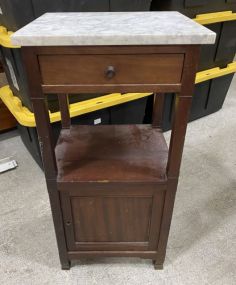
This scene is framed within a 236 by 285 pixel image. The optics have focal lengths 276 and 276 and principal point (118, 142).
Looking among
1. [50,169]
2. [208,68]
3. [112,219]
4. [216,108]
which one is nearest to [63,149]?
[50,169]

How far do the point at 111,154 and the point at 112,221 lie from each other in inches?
8.6

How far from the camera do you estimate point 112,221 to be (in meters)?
0.89

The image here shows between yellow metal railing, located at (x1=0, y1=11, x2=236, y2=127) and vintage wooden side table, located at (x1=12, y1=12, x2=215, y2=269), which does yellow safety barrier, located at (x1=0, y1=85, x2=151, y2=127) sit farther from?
vintage wooden side table, located at (x1=12, y1=12, x2=215, y2=269)

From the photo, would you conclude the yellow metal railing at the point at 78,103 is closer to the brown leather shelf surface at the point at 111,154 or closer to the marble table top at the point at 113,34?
the brown leather shelf surface at the point at 111,154

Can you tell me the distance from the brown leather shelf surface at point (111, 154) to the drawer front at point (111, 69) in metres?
0.28

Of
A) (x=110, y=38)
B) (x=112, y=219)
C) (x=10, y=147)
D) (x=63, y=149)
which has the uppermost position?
(x=110, y=38)

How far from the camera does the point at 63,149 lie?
2.95 feet

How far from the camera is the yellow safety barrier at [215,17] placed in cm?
140

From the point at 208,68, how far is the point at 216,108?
382 millimetres

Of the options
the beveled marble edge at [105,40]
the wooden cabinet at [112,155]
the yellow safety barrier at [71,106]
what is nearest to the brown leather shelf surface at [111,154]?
the wooden cabinet at [112,155]

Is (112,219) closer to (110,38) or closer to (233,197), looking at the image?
(110,38)

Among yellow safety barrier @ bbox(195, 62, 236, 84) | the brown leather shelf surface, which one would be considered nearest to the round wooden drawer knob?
the brown leather shelf surface

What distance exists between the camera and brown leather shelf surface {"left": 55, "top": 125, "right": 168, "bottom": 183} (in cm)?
79

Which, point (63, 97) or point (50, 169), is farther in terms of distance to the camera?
point (63, 97)
